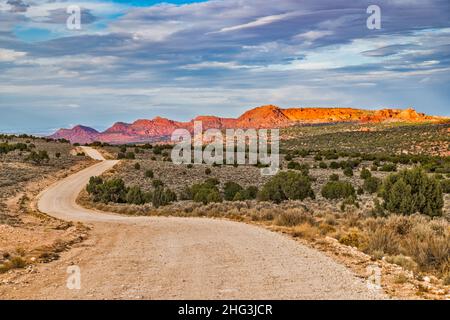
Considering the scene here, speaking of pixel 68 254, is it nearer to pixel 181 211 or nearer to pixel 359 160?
pixel 181 211

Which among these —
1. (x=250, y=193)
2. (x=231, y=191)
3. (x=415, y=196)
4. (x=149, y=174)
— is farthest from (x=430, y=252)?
(x=149, y=174)

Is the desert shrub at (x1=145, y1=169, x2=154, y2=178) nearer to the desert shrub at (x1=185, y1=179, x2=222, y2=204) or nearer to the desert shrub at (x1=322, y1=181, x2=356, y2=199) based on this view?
the desert shrub at (x1=185, y1=179, x2=222, y2=204)

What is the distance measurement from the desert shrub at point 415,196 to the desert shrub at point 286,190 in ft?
42.2

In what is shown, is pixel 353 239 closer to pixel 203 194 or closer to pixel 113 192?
pixel 203 194

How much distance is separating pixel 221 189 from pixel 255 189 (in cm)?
749

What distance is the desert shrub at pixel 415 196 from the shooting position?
2778 cm

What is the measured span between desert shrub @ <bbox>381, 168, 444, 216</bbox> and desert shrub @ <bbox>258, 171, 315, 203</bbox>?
12871 millimetres

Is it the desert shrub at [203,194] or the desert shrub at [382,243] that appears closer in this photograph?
the desert shrub at [382,243]

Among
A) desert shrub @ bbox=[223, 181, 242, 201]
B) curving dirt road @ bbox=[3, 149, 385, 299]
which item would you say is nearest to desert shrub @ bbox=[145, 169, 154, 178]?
desert shrub @ bbox=[223, 181, 242, 201]

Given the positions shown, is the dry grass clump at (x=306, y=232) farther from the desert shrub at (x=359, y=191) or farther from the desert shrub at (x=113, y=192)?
the desert shrub at (x=113, y=192)

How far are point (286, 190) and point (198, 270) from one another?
29566 millimetres

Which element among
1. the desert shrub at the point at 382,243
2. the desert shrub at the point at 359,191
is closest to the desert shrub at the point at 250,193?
the desert shrub at the point at 359,191

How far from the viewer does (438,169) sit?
204 feet

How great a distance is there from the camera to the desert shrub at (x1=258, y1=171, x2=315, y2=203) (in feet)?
134
